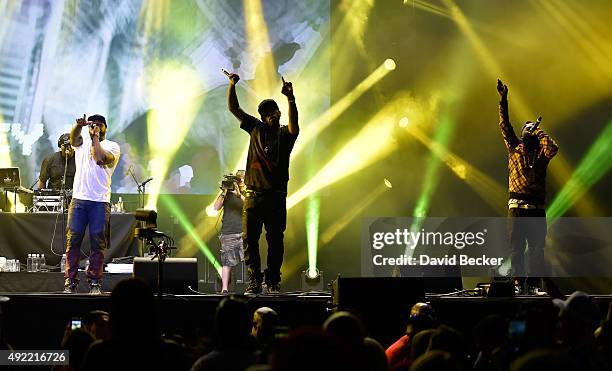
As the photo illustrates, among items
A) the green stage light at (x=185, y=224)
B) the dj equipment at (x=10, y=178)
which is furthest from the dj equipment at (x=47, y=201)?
the green stage light at (x=185, y=224)

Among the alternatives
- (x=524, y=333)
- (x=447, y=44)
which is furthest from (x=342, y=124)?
(x=524, y=333)

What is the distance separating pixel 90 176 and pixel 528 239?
5080 millimetres

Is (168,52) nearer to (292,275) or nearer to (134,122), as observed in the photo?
(134,122)

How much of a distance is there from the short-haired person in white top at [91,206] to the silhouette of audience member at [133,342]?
247 inches

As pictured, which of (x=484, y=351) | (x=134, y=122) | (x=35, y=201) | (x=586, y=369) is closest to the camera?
(x=586, y=369)

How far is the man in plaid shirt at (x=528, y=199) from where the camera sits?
10.4 m

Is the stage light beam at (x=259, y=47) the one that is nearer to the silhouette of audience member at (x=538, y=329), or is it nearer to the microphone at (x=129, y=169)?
the microphone at (x=129, y=169)

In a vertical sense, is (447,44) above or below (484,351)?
above

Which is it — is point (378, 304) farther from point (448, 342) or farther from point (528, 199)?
point (448, 342)

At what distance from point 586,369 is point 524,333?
84 centimetres

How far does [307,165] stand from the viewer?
15.2 metres

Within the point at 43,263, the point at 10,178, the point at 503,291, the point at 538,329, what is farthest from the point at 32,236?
the point at 538,329

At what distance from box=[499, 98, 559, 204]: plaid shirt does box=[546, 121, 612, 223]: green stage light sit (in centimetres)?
471

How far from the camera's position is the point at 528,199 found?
411 inches
